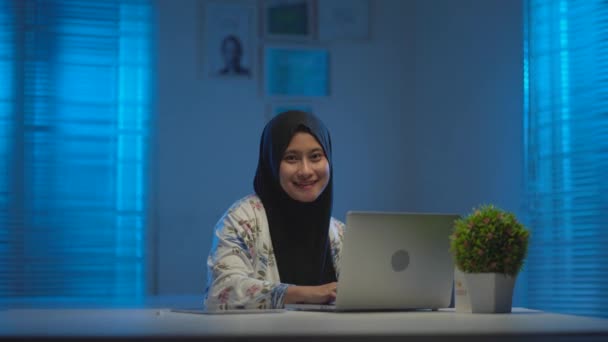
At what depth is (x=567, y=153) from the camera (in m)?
3.74

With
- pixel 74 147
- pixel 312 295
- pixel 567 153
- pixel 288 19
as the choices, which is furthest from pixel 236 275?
pixel 288 19

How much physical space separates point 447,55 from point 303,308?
2.98 meters

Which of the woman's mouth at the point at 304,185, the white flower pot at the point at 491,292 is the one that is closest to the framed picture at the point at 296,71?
the woman's mouth at the point at 304,185

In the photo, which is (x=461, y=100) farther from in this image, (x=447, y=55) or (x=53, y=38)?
(x=53, y=38)

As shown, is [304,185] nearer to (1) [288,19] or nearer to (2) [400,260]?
(2) [400,260]

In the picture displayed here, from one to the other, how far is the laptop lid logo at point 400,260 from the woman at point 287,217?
0.54m

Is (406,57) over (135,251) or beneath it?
over

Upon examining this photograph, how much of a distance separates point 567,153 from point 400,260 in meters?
2.04

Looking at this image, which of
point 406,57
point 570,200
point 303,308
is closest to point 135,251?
point 406,57

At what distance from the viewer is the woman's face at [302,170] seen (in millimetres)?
2504

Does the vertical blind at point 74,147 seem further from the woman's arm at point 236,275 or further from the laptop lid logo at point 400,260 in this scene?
Answer: the laptop lid logo at point 400,260

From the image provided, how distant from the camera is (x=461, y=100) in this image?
4.59 meters

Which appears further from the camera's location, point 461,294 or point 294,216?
point 294,216

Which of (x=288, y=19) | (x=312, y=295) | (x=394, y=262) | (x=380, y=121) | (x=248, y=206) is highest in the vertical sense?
(x=288, y=19)
